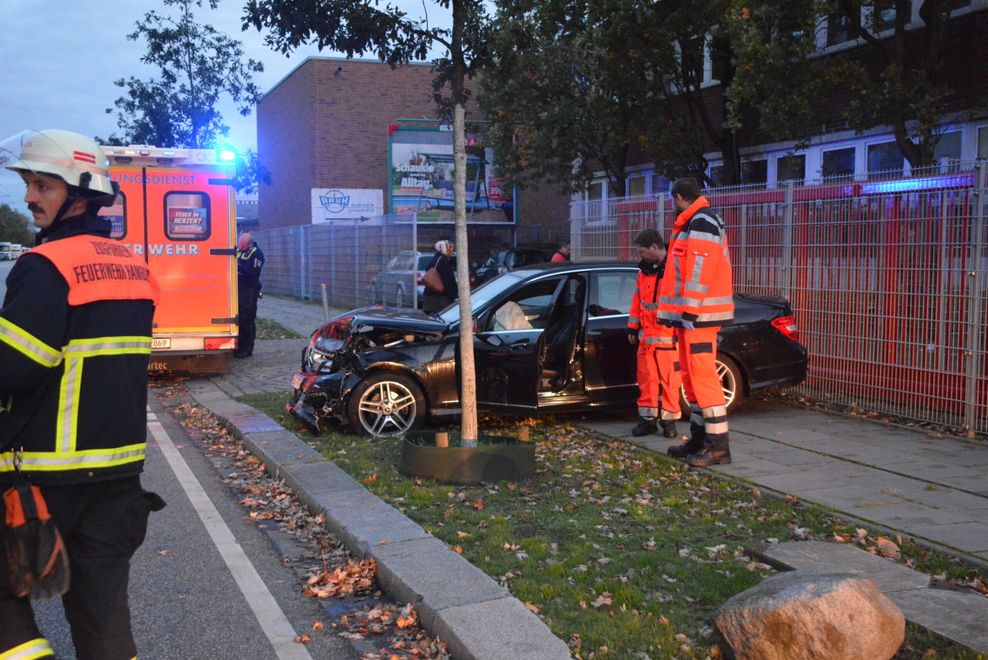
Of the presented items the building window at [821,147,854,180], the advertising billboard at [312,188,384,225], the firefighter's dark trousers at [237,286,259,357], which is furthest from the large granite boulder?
the advertising billboard at [312,188,384,225]

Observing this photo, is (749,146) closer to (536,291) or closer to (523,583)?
(536,291)

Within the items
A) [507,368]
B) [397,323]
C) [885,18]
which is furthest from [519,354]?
[885,18]

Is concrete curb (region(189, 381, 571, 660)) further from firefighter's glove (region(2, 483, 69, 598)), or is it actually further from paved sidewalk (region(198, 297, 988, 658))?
firefighter's glove (region(2, 483, 69, 598))

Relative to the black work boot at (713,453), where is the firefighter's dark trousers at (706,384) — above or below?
above

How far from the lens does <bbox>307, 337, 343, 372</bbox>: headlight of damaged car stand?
8984 millimetres

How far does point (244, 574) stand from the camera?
17.9 feet

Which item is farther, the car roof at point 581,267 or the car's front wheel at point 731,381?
the car's front wheel at point 731,381

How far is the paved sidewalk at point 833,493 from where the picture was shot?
4352 millimetres

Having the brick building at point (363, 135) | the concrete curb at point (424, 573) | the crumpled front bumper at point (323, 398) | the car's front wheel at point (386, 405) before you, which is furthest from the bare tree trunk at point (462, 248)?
the brick building at point (363, 135)

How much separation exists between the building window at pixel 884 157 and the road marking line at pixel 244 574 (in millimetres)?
11594

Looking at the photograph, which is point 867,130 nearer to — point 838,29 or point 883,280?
point 838,29

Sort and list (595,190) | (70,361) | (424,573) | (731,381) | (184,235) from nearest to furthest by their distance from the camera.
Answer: (70,361) < (424,573) < (731,381) < (184,235) < (595,190)

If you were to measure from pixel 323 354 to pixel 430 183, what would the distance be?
2894 cm

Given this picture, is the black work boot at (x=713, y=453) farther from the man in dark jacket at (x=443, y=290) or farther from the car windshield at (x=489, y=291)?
the man in dark jacket at (x=443, y=290)
